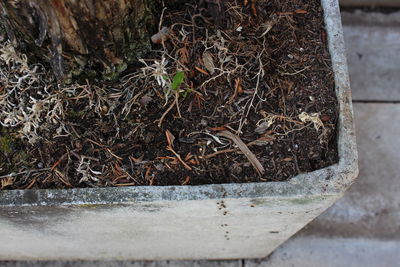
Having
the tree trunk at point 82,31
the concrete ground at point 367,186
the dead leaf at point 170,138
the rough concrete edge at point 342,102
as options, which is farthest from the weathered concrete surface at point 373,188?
the tree trunk at point 82,31

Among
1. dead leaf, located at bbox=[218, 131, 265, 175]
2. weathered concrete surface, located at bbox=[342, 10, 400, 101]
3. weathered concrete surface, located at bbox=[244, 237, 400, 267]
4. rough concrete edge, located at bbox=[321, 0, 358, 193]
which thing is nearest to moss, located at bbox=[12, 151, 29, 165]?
dead leaf, located at bbox=[218, 131, 265, 175]

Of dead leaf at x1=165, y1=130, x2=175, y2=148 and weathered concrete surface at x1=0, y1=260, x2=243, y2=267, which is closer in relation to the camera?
dead leaf at x1=165, y1=130, x2=175, y2=148

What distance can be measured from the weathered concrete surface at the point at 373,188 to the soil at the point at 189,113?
0.82m

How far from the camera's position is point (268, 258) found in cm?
180

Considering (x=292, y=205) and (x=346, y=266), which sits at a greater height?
(x=292, y=205)

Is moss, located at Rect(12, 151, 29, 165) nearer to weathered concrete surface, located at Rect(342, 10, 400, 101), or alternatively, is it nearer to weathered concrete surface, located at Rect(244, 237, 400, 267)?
weathered concrete surface, located at Rect(244, 237, 400, 267)

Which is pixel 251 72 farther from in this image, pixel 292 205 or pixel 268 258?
pixel 268 258

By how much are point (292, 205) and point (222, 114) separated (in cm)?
28

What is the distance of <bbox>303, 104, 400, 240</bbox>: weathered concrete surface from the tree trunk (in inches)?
42.8

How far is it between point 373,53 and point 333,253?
2.94 ft

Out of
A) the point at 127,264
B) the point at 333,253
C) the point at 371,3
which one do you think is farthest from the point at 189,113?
the point at 371,3

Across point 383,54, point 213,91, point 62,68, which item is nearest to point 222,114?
point 213,91

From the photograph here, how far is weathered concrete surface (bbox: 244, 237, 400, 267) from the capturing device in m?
1.79

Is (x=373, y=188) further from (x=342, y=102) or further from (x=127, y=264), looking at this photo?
(x=127, y=264)
